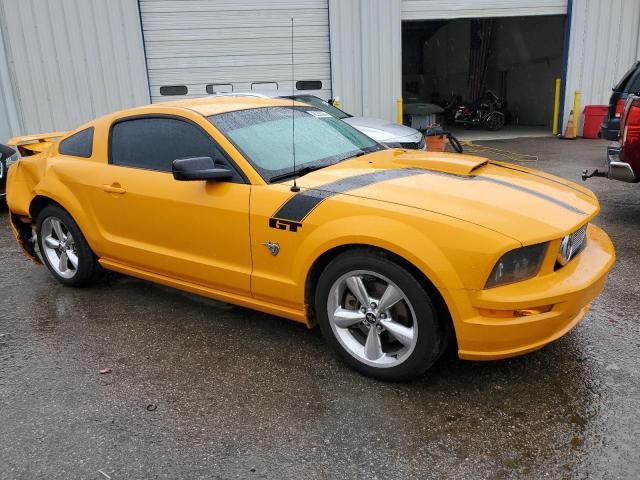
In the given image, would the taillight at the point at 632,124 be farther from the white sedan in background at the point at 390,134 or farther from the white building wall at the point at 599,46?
the white building wall at the point at 599,46

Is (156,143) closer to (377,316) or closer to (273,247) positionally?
(273,247)

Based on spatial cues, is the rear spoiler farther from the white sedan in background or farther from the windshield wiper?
the white sedan in background

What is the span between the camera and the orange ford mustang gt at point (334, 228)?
8.38 ft

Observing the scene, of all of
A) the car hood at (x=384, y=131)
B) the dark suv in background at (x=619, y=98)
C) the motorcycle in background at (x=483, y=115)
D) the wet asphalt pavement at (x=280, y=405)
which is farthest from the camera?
the motorcycle in background at (x=483, y=115)

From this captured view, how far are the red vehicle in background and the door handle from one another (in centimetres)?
462

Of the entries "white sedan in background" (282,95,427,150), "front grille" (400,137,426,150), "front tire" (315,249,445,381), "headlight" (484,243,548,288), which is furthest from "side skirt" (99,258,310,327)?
"front grille" (400,137,426,150)

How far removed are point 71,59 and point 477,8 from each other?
937 cm

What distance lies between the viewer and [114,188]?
379cm

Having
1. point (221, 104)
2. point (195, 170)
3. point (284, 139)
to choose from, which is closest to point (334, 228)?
point (195, 170)

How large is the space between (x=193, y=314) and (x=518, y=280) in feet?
7.44

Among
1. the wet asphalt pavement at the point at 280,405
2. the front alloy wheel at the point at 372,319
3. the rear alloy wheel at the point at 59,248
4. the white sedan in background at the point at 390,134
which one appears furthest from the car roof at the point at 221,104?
the white sedan in background at the point at 390,134

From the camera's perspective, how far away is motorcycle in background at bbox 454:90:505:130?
16766mm

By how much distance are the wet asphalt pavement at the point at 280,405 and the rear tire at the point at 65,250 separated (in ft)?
1.57

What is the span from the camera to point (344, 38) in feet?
40.9
